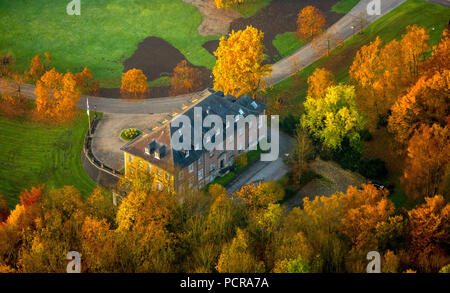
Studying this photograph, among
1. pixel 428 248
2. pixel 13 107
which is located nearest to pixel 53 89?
pixel 13 107

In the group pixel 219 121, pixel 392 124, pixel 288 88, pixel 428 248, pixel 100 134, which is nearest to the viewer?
pixel 428 248

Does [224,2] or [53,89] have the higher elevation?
[224,2]

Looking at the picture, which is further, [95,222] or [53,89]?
[53,89]

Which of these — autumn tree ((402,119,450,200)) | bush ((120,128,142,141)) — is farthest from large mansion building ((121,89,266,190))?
autumn tree ((402,119,450,200))

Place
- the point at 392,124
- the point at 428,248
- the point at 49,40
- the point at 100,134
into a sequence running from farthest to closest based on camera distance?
1. the point at 49,40
2. the point at 100,134
3. the point at 392,124
4. the point at 428,248

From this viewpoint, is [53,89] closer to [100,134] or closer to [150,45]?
[100,134]

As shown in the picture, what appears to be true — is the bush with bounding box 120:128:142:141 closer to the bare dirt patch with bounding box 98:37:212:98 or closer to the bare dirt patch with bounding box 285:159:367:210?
the bare dirt patch with bounding box 98:37:212:98

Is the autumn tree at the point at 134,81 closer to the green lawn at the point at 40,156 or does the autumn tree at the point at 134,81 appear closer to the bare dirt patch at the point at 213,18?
the green lawn at the point at 40,156
